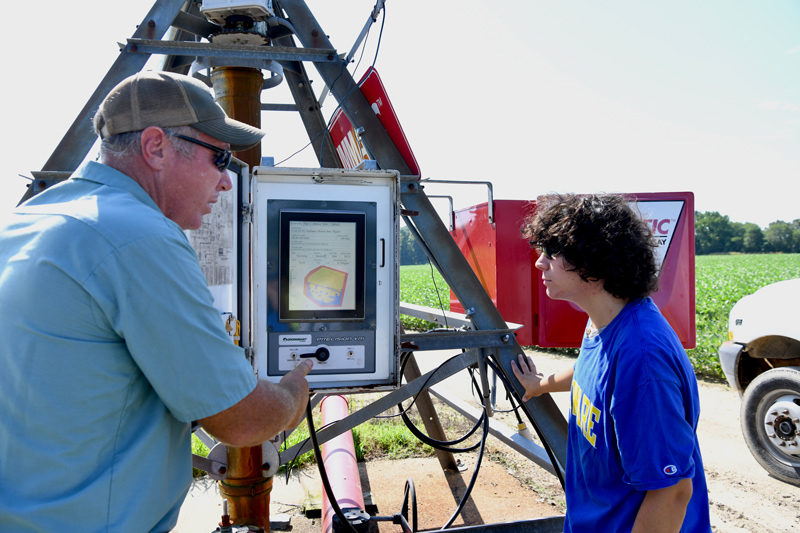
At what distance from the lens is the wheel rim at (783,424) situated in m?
4.43

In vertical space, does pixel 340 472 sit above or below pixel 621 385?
below

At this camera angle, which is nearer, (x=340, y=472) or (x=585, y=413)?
(x=585, y=413)

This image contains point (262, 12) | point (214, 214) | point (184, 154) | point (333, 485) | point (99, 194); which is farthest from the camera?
point (333, 485)

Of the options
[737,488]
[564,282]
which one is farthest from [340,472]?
[737,488]

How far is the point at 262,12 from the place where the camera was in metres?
2.83

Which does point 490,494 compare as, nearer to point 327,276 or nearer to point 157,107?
point 327,276

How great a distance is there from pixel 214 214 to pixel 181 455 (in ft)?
4.17

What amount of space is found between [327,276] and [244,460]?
110 cm

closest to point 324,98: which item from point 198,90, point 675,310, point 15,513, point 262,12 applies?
point 262,12

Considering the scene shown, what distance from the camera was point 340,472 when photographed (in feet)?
11.6

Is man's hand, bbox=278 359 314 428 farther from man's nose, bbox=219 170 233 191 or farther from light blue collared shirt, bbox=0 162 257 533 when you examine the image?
man's nose, bbox=219 170 233 191

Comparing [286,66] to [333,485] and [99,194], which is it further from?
[333,485]

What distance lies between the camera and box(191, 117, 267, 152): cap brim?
1578mm

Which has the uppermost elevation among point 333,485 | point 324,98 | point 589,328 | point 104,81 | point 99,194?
point 324,98
